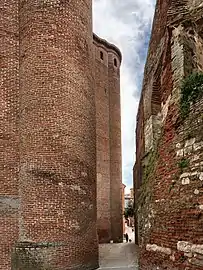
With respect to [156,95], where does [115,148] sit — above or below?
above

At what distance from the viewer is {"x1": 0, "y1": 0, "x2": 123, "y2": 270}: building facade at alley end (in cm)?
1182

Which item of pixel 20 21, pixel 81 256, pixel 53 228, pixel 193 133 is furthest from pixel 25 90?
pixel 193 133

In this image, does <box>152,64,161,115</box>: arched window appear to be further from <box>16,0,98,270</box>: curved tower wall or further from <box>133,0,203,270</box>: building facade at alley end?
<box>16,0,98,270</box>: curved tower wall

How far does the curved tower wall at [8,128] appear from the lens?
478 inches

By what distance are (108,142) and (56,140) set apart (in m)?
13.2

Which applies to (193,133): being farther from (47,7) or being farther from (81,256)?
(47,7)

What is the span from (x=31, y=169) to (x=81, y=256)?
10.1 feet

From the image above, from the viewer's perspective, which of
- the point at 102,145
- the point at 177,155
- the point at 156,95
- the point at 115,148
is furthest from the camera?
the point at 115,148

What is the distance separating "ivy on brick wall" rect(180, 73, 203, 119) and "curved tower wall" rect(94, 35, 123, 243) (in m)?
17.5

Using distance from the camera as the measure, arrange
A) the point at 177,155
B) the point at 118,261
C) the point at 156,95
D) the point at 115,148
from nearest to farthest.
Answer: the point at 177,155 < the point at 156,95 < the point at 118,261 < the point at 115,148

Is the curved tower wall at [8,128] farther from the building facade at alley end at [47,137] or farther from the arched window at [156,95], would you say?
the arched window at [156,95]

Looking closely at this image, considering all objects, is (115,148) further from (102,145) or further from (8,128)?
(8,128)

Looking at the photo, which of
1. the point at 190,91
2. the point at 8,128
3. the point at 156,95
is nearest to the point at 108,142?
the point at 8,128

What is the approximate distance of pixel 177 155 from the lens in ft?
21.0
